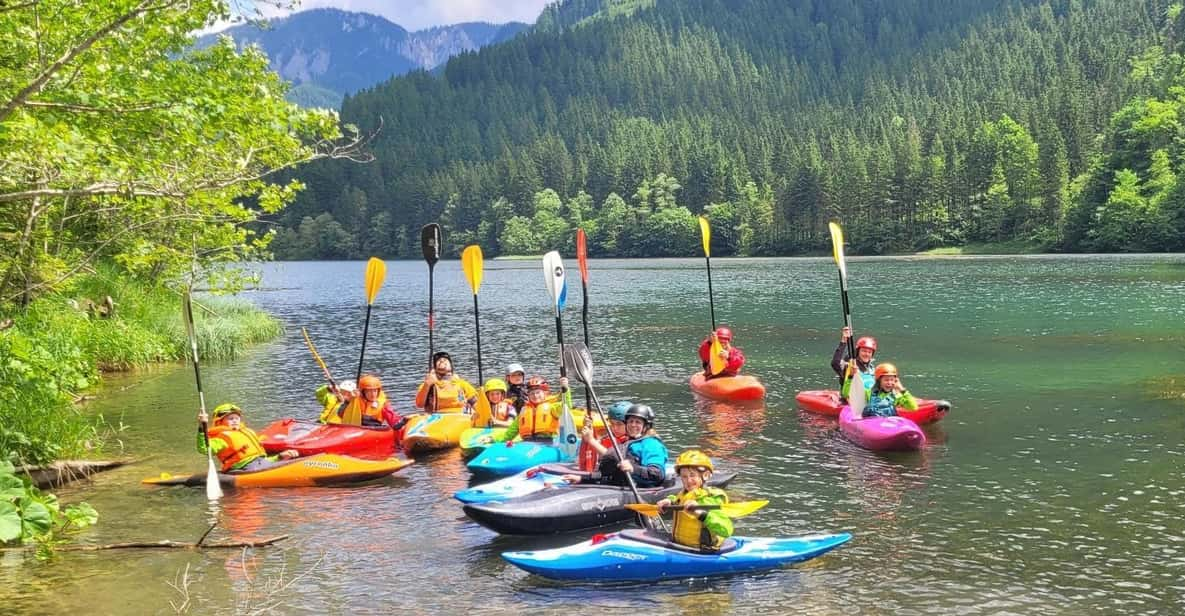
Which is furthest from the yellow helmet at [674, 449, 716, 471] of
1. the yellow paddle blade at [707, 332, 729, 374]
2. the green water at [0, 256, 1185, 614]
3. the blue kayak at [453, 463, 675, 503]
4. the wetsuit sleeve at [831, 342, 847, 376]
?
the yellow paddle blade at [707, 332, 729, 374]

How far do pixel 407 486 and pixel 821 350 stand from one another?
18.5m

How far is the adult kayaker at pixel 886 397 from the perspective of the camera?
655 inches

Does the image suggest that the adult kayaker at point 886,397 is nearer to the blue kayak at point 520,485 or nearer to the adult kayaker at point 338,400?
the blue kayak at point 520,485

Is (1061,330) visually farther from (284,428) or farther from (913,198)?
(913,198)

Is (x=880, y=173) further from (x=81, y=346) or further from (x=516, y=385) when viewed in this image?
(x=81, y=346)

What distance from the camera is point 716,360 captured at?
21.9 m

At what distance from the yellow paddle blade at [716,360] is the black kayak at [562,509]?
1021 centimetres

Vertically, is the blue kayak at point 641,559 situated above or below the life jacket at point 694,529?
below

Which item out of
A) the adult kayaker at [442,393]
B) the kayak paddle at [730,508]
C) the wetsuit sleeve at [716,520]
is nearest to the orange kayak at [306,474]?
the adult kayaker at [442,393]

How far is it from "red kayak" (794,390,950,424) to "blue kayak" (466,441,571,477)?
650 centimetres

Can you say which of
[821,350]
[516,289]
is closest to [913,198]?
[516,289]

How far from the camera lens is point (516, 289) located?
222 ft

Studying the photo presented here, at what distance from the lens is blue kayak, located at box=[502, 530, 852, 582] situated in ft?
31.7

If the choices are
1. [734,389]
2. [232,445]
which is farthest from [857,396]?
[232,445]
